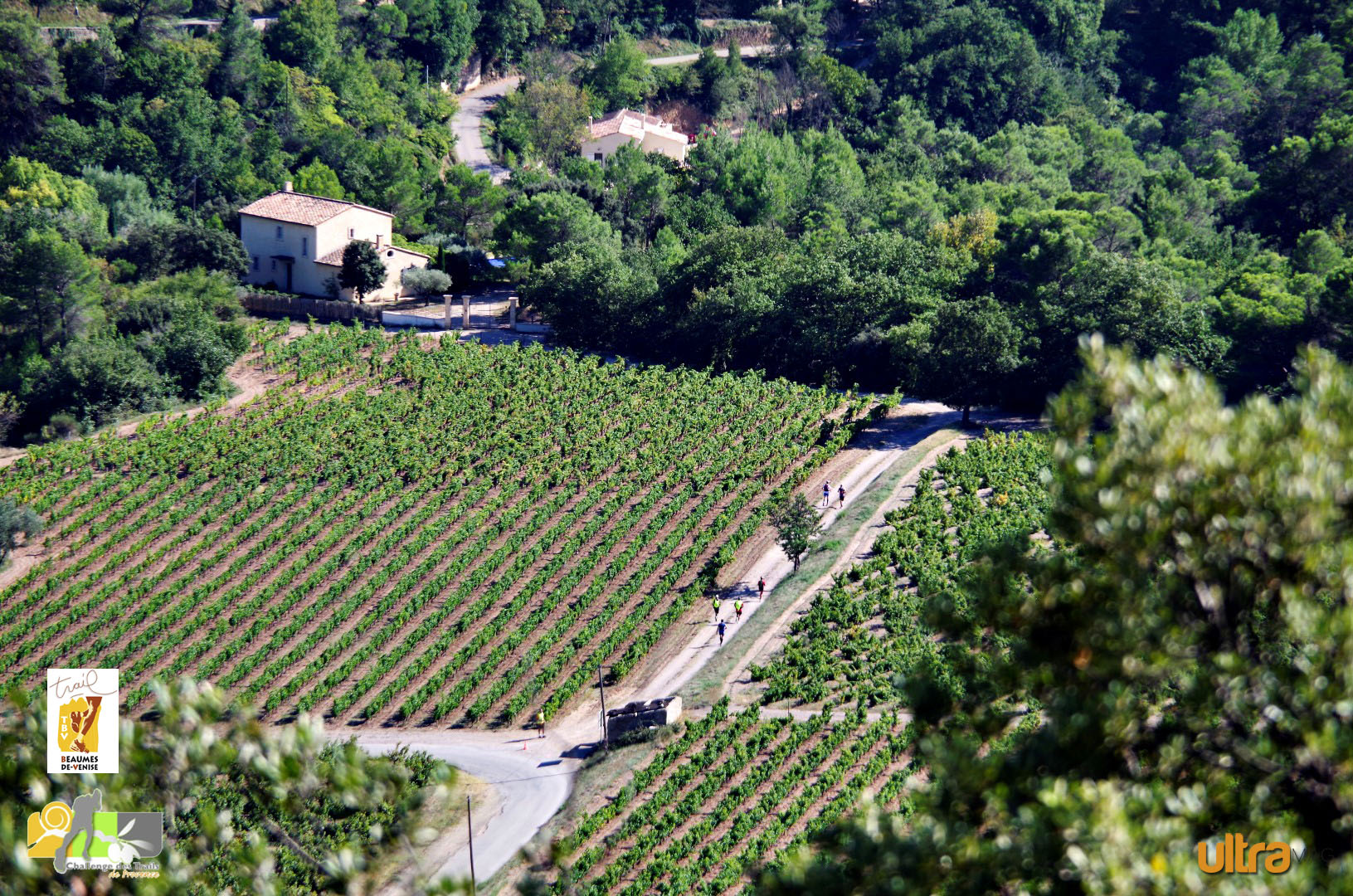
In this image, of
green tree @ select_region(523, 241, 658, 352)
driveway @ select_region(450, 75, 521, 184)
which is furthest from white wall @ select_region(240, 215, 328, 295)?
driveway @ select_region(450, 75, 521, 184)

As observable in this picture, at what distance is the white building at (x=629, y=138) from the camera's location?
10881 cm

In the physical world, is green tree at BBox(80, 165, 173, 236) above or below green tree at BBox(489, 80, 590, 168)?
below

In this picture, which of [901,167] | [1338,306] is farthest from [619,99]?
[1338,306]

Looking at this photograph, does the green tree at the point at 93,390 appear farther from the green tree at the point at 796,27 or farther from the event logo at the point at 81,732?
the green tree at the point at 796,27

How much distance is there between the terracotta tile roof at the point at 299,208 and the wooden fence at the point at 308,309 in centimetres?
552

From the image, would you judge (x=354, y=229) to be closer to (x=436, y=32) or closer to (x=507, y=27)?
(x=436, y=32)

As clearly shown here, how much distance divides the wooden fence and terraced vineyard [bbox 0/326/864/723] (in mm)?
7655

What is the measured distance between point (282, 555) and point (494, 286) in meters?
39.0

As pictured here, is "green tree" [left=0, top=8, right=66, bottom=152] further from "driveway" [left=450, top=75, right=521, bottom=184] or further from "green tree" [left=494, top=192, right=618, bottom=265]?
"green tree" [left=494, top=192, right=618, bottom=265]

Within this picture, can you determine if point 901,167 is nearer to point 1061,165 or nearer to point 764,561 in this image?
point 1061,165

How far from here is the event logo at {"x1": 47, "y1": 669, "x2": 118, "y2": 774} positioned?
2117 cm

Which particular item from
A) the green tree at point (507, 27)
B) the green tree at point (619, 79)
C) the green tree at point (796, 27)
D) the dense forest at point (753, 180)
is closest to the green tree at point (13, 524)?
the dense forest at point (753, 180)

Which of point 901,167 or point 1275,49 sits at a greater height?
point 1275,49

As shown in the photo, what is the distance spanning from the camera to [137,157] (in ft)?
331
